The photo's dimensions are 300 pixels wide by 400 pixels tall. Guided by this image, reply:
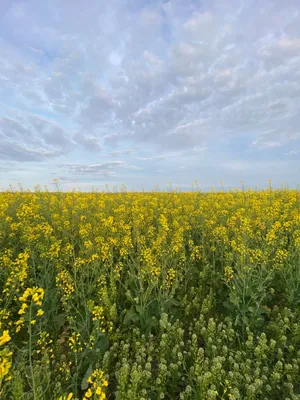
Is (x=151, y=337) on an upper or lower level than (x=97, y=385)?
lower

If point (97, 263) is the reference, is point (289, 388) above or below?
below

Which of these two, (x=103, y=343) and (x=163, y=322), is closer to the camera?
(x=103, y=343)

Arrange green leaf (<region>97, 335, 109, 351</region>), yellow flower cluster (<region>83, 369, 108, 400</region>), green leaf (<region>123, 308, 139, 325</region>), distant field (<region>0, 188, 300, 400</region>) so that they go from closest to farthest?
yellow flower cluster (<region>83, 369, 108, 400</region>) < distant field (<region>0, 188, 300, 400</region>) < green leaf (<region>97, 335, 109, 351</region>) < green leaf (<region>123, 308, 139, 325</region>)

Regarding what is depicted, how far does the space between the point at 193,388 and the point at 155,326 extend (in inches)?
42.5

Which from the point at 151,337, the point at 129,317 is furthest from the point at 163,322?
the point at 129,317

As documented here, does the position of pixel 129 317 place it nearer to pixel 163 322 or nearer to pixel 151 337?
pixel 151 337

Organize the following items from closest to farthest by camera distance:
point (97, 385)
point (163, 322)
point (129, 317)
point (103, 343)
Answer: point (97, 385), point (103, 343), point (163, 322), point (129, 317)

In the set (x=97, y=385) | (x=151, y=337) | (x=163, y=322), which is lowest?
(x=151, y=337)

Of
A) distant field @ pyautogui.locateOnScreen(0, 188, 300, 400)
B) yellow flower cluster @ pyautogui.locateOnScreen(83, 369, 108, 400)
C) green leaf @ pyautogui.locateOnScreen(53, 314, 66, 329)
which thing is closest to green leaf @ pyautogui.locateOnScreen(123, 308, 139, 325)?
distant field @ pyautogui.locateOnScreen(0, 188, 300, 400)

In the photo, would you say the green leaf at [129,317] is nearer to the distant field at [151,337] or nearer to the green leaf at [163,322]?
the distant field at [151,337]

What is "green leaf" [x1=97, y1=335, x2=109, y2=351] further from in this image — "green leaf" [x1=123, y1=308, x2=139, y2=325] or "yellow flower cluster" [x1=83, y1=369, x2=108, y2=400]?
"yellow flower cluster" [x1=83, y1=369, x2=108, y2=400]

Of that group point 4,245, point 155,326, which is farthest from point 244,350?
point 4,245

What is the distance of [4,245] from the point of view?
6.38 meters

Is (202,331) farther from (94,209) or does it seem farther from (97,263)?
(94,209)
